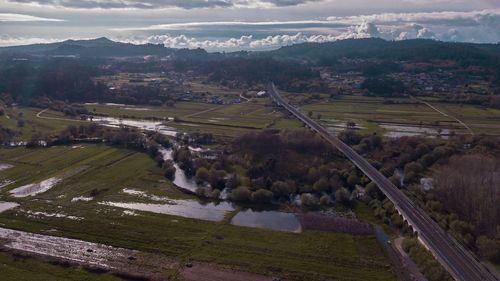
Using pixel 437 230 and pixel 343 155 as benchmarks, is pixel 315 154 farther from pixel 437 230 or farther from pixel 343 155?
pixel 437 230

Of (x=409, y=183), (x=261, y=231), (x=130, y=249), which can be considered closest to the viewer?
(x=130, y=249)

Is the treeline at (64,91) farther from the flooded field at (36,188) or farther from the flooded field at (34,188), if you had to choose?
the flooded field at (34,188)

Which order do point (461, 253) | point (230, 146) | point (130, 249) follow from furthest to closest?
point (230, 146) → point (130, 249) → point (461, 253)

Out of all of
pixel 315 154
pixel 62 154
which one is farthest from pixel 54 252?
pixel 315 154

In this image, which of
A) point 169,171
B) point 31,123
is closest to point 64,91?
point 31,123

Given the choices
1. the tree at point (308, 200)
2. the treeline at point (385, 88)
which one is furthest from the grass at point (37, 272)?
the treeline at point (385, 88)

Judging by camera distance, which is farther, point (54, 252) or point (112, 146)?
point (112, 146)

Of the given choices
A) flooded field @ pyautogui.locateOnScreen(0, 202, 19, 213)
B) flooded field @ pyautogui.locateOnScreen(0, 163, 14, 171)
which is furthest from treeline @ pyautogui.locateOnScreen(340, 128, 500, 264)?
flooded field @ pyautogui.locateOnScreen(0, 163, 14, 171)
